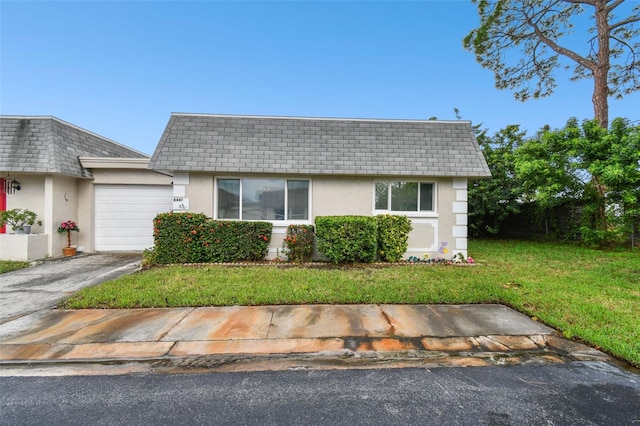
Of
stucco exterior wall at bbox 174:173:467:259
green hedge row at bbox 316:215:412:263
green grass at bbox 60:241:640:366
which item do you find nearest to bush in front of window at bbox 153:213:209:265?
green grass at bbox 60:241:640:366

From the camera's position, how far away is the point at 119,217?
973 cm

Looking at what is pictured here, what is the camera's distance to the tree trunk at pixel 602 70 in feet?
38.4

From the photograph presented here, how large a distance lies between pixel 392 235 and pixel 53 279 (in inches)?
321

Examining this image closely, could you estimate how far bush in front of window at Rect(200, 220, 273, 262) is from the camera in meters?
7.48

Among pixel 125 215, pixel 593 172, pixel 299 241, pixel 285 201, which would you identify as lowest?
pixel 299 241

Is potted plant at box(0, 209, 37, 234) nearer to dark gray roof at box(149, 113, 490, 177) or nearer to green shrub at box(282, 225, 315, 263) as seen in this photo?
dark gray roof at box(149, 113, 490, 177)

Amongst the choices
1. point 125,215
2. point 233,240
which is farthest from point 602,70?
point 125,215

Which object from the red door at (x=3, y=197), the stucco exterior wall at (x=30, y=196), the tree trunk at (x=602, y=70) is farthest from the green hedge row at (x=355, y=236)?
the tree trunk at (x=602, y=70)

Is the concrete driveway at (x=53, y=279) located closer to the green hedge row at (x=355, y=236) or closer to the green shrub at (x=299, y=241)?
the green shrub at (x=299, y=241)

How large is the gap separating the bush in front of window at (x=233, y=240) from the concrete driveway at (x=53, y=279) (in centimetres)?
195

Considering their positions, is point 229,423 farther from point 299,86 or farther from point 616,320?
point 299,86

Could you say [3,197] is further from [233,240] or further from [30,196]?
[233,240]

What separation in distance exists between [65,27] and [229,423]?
14.6m

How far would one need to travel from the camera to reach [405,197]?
27.4 ft
